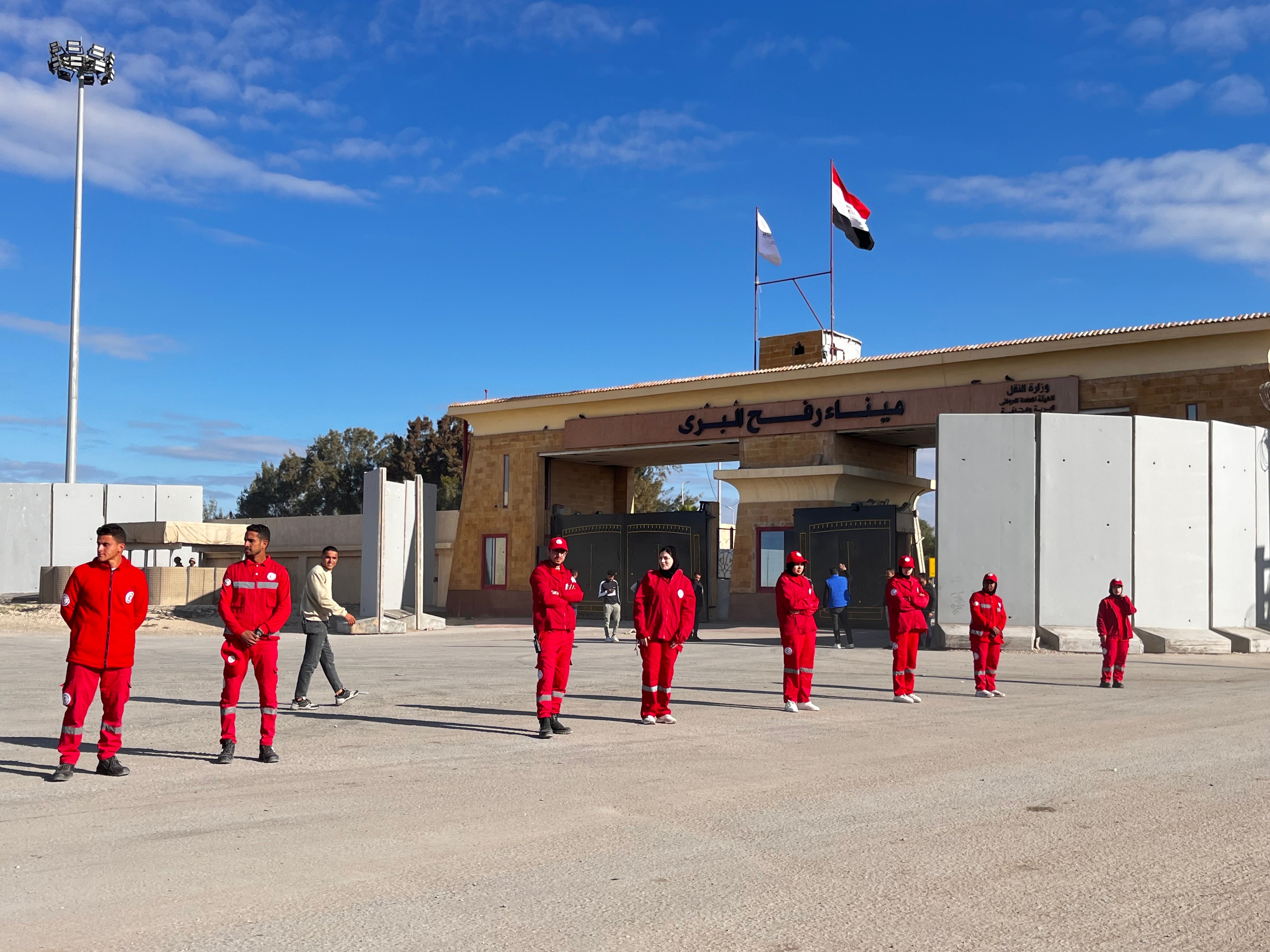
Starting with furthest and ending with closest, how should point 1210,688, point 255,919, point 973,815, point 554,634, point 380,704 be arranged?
point 1210,688 < point 380,704 < point 554,634 < point 973,815 < point 255,919

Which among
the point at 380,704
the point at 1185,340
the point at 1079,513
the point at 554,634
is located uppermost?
the point at 1185,340

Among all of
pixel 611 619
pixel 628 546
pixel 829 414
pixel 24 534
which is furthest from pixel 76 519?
pixel 829 414

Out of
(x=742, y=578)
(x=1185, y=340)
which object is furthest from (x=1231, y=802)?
(x=742, y=578)

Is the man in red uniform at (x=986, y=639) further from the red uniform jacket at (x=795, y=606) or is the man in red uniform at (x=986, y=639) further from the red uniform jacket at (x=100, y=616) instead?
the red uniform jacket at (x=100, y=616)

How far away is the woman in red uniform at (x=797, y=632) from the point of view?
1325 cm

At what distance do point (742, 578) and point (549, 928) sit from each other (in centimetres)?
3095

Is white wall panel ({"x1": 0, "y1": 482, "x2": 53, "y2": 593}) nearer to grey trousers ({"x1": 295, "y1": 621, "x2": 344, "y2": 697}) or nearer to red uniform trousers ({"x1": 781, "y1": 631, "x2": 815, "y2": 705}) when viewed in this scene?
grey trousers ({"x1": 295, "y1": 621, "x2": 344, "y2": 697})

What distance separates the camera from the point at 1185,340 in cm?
2873

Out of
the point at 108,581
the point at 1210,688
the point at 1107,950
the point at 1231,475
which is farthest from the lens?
the point at 1231,475

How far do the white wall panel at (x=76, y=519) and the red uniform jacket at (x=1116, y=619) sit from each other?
1517 inches

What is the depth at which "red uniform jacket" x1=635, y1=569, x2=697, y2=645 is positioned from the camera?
12023 millimetres

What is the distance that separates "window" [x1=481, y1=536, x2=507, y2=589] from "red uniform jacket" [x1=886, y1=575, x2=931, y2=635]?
26.7 m

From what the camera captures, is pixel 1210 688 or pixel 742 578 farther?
pixel 742 578

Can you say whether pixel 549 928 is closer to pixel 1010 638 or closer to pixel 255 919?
pixel 255 919
